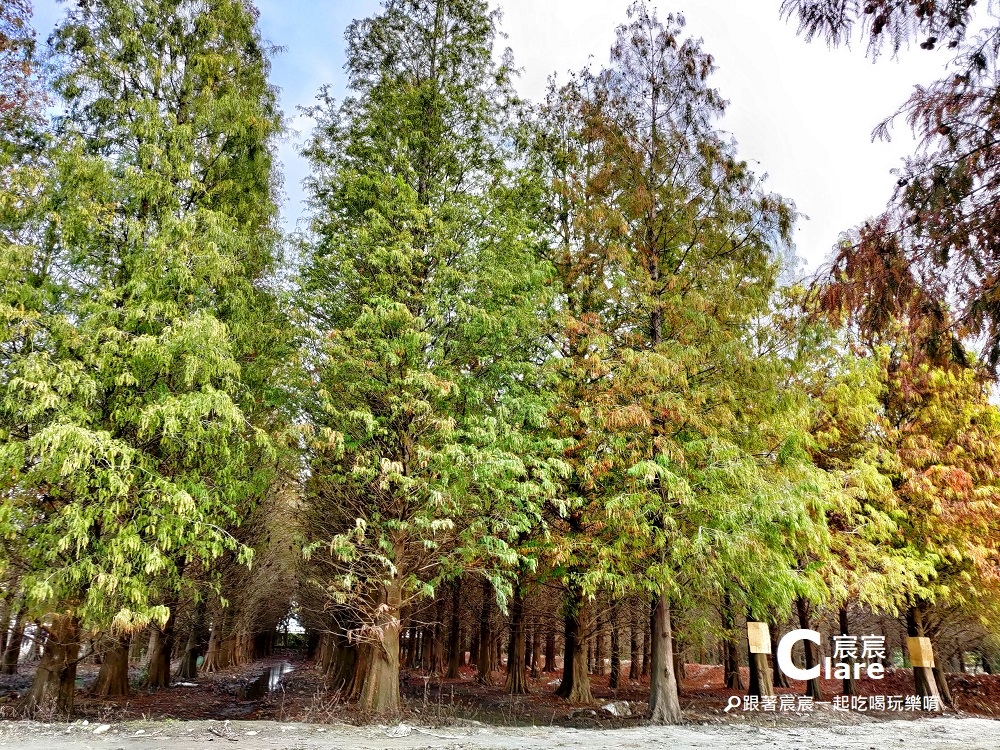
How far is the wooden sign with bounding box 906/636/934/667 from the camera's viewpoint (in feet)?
46.3

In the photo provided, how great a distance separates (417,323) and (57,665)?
750 cm

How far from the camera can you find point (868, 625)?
98.6 feet

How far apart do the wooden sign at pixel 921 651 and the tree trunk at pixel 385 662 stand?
12.0m

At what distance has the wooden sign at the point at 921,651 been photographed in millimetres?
14102

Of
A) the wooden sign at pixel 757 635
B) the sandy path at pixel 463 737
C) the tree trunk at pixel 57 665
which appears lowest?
the sandy path at pixel 463 737

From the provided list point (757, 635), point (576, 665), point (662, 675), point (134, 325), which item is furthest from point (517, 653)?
point (134, 325)

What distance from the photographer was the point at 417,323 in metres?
10.9

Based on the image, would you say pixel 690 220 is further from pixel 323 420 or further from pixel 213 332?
pixel 213 332

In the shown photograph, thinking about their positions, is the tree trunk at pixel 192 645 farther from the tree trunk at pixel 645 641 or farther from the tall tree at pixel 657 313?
the tree trunk at pixel 645 641

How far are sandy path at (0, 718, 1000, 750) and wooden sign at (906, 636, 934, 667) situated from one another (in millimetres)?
4292

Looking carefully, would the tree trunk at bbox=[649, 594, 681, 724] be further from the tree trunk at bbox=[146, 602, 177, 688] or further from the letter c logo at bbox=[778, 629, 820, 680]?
the tree trunk at bbox=[146, 602, 177, 688]

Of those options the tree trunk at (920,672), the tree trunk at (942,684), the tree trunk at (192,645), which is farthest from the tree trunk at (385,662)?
the tree trunk at (942,684)

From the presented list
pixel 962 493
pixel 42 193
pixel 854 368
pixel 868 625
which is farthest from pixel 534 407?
pixel 868 625

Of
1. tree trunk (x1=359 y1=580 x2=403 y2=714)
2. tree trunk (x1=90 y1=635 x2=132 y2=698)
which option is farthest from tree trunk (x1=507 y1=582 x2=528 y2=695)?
tree trunk (x1=90 y1=635 x2=132 y2=698)
